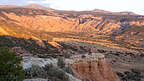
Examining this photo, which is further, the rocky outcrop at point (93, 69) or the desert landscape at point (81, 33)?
the desert landscape at point (81, 33)

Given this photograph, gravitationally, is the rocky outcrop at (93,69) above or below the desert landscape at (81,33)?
above

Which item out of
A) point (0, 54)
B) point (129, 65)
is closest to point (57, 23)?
point (129, 65)

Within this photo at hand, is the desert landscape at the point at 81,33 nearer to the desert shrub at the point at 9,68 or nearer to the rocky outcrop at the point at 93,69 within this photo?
the rocky outcrop at the point at 93,69

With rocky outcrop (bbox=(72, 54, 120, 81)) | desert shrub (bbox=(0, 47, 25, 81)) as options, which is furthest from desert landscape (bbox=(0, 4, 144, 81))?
desert shrub (bbox=(0, 47, 25, 81))

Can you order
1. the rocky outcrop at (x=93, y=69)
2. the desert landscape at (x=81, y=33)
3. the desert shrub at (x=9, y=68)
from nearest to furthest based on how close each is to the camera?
the desert shrub at (x=9, y=68) → the rocky outcrop at (x=93, y=69) → the desert landscape at (x=81, y=33)

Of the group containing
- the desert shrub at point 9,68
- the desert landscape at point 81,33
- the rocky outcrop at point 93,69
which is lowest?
the desert landscape at point 81,33

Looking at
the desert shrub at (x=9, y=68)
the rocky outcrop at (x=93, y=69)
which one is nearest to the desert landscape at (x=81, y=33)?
the rocky outcrop at (x=93, y=69)

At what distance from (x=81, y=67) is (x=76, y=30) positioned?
353 feet

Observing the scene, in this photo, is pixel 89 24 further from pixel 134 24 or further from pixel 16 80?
pixel 16 80

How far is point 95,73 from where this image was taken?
925 inches

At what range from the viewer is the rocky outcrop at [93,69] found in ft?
72.1

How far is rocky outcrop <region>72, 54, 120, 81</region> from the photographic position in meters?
22.0

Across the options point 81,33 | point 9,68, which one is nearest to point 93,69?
point 9,68

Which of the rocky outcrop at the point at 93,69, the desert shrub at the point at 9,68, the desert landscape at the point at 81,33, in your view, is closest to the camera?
the desert shrub at the point at 9,68
